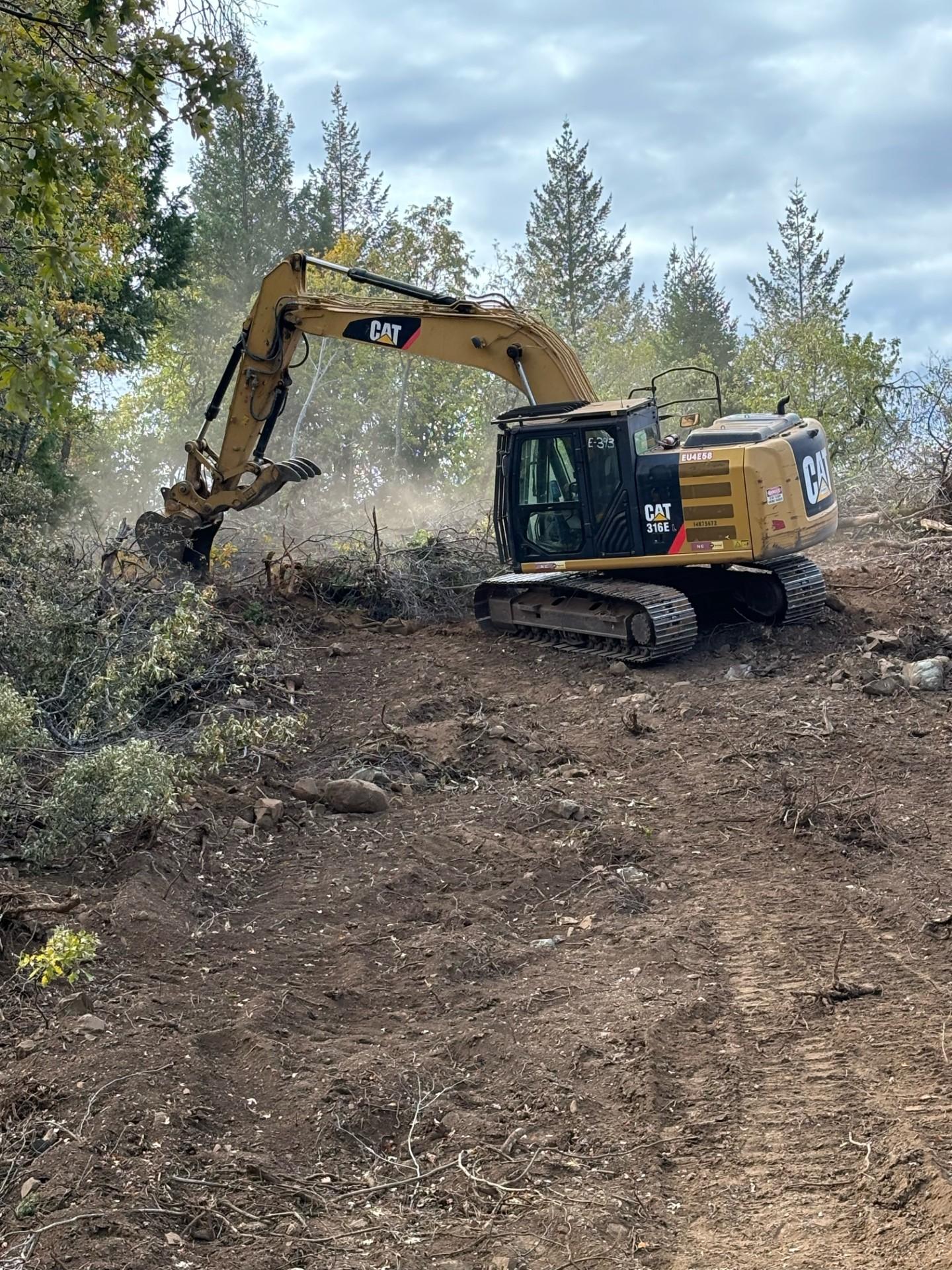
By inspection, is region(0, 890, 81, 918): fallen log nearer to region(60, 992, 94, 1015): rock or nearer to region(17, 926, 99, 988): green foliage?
region(17, 926, 99, 988): green foliage

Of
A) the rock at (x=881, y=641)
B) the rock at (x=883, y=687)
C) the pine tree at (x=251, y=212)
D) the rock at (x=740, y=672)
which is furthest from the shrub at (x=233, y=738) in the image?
the pine tree at (x=251, y=212)

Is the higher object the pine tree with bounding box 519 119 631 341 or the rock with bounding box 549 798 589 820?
the pine tree with bounding box 519 119 631 341

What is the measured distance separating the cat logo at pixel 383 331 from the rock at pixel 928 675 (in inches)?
224

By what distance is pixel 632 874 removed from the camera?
640 cm

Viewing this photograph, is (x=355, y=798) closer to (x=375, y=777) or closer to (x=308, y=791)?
(x=308, y=791)

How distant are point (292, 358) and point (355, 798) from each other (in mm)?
6500

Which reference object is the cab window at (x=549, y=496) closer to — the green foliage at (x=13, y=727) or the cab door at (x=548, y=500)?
the cab door at (x=548, y=500)

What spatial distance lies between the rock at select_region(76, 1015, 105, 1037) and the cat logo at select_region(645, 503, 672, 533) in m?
7.54

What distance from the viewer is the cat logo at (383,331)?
12195 mm

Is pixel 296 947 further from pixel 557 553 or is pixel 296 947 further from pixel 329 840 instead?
pixel 557 553

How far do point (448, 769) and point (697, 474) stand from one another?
164 inches

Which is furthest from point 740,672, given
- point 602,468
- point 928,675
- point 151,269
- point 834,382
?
point 834,382

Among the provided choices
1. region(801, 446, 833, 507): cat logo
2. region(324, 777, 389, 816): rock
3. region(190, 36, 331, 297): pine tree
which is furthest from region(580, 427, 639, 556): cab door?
region(190, 36, 331, 297): pine tree

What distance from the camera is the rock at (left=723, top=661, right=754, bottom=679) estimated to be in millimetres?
10414
